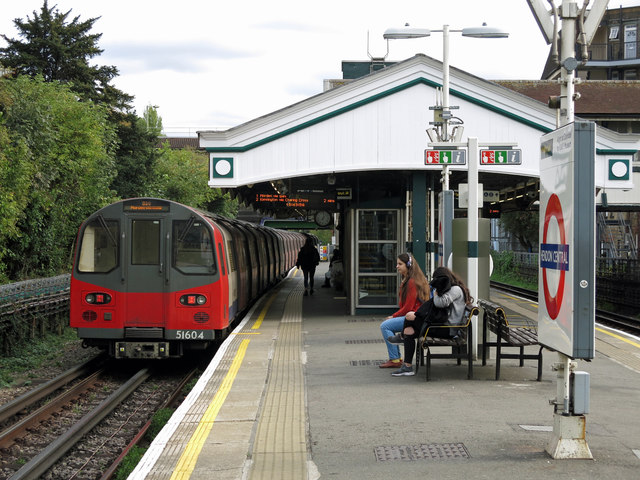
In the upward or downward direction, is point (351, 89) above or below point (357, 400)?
above

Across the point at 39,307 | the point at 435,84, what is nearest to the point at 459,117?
the point at 435,84

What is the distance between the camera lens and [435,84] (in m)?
16.5

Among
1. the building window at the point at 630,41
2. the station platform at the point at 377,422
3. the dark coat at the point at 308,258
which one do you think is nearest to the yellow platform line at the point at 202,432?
the station platform at the point at 377,422

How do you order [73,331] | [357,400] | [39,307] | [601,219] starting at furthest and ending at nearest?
[601,219]
[73,331]
[39,307]
[357,400]

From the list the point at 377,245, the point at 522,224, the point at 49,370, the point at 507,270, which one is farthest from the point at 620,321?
the point at 522,224

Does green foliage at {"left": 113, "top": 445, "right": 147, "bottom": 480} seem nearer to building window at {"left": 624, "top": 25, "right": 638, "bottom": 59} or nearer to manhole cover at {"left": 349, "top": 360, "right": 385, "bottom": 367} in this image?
manhole cover at {"left": 349, "top": 360, "right": 385, "bottom": 367}

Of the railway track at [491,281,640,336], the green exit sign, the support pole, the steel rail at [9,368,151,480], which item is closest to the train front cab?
the steel rail at [9,368,151,480]

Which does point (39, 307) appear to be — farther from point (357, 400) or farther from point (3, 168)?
Result: point (357, 400)

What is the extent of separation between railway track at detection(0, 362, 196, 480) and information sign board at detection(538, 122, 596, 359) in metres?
3.96

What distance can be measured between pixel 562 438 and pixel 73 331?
47.4 feet

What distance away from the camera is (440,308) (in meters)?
8.58

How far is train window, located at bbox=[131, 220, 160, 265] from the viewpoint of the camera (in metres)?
11.6

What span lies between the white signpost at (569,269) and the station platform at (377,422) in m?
0.34

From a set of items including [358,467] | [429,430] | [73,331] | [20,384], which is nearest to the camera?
[358,467]
